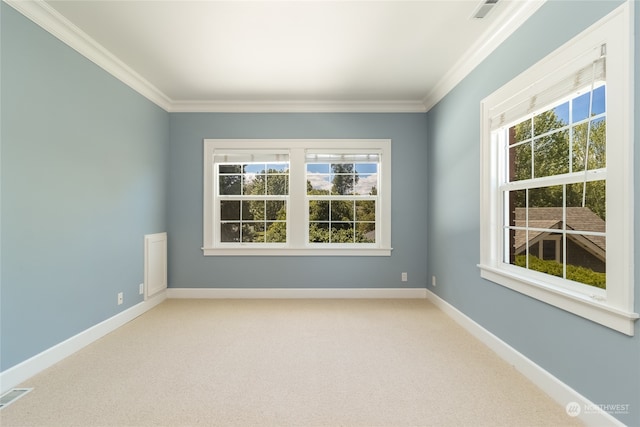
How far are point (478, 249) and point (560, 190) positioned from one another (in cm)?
94

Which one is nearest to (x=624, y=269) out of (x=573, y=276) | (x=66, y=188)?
(x=573, y=276)

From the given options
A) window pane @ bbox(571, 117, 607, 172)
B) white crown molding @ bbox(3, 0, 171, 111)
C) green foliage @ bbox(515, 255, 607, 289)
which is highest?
white crown molding @ bbox(3, 0, 171, 111)

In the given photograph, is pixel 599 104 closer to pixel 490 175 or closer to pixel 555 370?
pixel 490 175

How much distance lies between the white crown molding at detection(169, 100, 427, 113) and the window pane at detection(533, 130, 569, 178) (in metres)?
2.15

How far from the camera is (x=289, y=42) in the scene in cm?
259

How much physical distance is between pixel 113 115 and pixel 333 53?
2.29 m

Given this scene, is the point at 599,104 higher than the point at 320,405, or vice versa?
the point at 599,104

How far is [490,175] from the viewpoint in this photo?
8.39 ft

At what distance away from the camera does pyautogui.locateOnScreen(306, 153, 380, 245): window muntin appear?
416 centimetres

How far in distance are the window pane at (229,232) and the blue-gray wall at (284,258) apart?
284 mm

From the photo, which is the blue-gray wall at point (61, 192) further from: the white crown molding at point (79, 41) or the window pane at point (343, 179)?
the window pane at point (343, 179)

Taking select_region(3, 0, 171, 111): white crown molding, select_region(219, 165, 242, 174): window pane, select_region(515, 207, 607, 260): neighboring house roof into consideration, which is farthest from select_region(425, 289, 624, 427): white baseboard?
select_region(3, 0, 171, 111): white crown molding

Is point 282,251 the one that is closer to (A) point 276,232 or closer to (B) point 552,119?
(A) point 276,232

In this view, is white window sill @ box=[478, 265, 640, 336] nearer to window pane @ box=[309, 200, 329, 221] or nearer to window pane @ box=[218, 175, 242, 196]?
window pane @ box=[309, 200, 329, 221]
